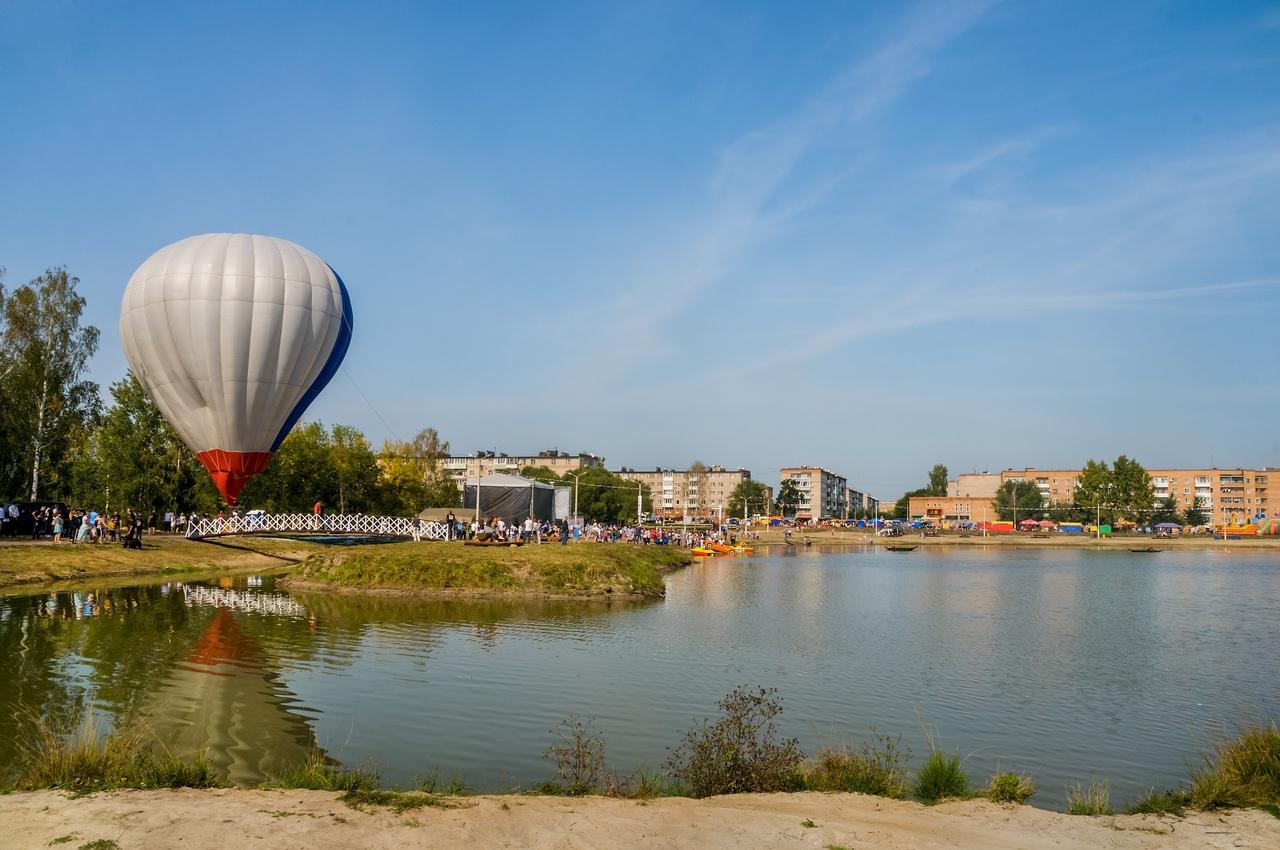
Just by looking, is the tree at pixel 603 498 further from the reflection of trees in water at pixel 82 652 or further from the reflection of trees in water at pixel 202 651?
the reflection of trees in water at pixel 82 652

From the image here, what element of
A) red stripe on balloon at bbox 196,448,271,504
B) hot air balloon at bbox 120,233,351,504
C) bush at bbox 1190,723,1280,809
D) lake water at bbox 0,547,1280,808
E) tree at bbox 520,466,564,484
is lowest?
lake water at bbox 0,547,1280,808

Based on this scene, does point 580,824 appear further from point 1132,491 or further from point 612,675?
point 1132,491

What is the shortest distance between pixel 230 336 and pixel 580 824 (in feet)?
102

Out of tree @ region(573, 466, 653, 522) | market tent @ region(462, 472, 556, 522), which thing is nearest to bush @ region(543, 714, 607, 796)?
market tent @ region(462, 472, 556, 522)

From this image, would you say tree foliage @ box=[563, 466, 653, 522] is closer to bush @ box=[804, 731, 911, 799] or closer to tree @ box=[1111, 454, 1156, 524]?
tree @ box=[1111, 454, 1156, 524]

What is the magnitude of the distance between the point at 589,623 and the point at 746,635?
5.27 m

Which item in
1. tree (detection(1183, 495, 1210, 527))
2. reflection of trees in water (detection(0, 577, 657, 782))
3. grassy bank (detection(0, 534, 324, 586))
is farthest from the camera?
tree (detection(1183, 495, 1210, 527))

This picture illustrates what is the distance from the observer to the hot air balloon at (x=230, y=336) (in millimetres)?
35500

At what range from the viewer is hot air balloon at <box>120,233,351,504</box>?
1398 inches

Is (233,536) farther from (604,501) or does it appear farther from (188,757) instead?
(604,501)

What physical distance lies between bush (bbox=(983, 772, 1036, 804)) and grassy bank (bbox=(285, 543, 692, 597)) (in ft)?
89.0

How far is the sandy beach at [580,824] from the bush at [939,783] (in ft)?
1.25

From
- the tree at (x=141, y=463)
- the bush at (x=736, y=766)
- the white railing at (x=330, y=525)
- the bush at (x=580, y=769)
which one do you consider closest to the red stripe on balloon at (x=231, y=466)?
the white railing at (x=330, y=525)

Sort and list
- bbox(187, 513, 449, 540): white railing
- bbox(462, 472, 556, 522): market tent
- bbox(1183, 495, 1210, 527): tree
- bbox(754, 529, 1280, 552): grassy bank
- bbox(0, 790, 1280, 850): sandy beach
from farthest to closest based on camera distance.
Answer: bbox(1183, 495, 1210, 527): tree → bbox(754, 529, 1280, 552): grassy bank → bbox(462, 472, 556, 522): market tent → bbox(187, 513, 449, 540): white railing → bbox(0, 790, 1280, 850): sandy beach
